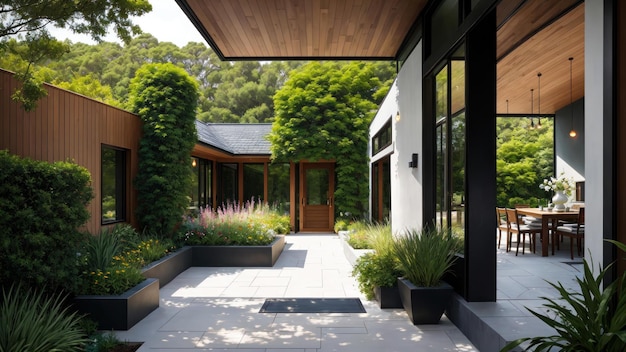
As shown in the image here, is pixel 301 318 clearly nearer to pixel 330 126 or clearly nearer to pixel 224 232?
pixel 224 232

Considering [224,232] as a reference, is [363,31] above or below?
above

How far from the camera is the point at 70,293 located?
14.7ft

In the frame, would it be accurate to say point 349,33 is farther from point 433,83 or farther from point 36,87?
point 36,87

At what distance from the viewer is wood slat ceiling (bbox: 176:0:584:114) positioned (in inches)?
229

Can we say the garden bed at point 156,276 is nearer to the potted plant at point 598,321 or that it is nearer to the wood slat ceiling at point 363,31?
the wood slat ceiling at point 363,31

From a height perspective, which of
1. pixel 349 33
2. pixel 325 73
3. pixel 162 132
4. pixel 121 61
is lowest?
pixel 162 132

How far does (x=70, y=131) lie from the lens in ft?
19.6

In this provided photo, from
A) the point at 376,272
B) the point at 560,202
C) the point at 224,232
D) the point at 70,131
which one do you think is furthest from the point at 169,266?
the point at 560,202

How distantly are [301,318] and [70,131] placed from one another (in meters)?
4.12

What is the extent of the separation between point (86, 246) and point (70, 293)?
35.5 inches

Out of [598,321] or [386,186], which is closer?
[598,321]

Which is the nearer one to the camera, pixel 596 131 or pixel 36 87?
pixel 596 131

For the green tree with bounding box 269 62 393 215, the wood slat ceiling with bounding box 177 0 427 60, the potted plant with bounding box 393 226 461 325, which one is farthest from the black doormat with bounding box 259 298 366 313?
the green tree with bounding box 269 62 393 215

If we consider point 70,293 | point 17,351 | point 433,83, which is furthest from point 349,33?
point 17,351
